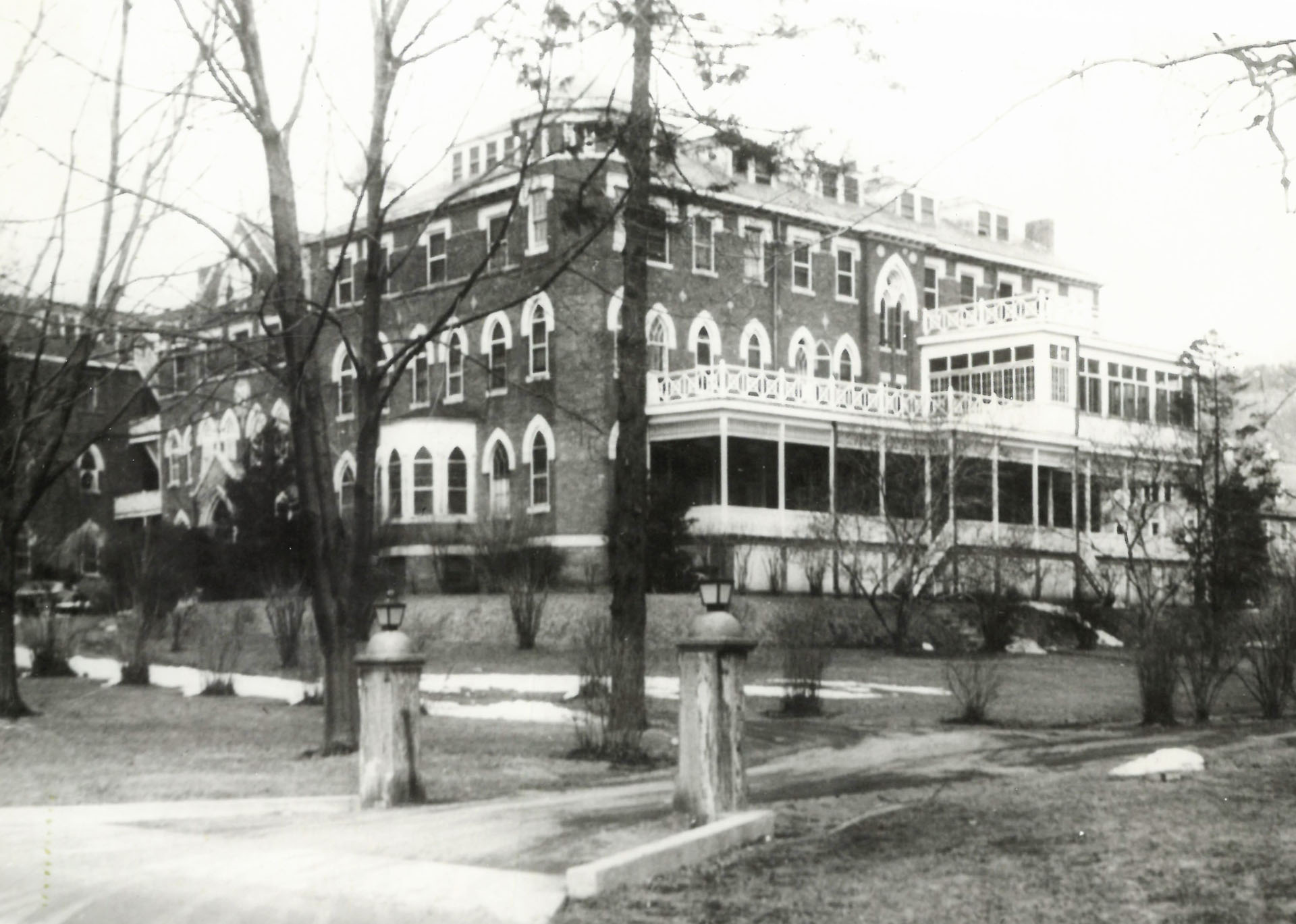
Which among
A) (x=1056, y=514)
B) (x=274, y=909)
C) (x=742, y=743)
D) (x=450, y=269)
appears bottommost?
(x=274, y=909)

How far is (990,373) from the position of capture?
16.1 m

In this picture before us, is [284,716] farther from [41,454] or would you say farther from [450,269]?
[450,269]

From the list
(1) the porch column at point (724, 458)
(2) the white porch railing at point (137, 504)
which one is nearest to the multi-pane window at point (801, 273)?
(1) the porch column at point (724, 458)

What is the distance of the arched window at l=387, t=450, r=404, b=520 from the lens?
1752cm

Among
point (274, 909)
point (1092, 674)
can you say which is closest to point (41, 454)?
point (274, 909)

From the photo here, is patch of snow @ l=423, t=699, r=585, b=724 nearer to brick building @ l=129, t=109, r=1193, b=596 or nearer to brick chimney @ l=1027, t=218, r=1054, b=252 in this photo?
brick building @ l=129, t=109, r=1193, b=596

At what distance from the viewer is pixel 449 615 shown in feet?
55.1

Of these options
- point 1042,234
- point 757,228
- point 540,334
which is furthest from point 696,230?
point 540,334

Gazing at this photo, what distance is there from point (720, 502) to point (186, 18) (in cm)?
793

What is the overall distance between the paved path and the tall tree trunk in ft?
4.78

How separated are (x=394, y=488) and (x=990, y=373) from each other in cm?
705

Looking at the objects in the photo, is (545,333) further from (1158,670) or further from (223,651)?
(1158,670)

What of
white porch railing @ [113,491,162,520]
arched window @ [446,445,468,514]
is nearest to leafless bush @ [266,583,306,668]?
white porch railing @ [113,491,162,520]

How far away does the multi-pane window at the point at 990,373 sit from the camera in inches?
593
